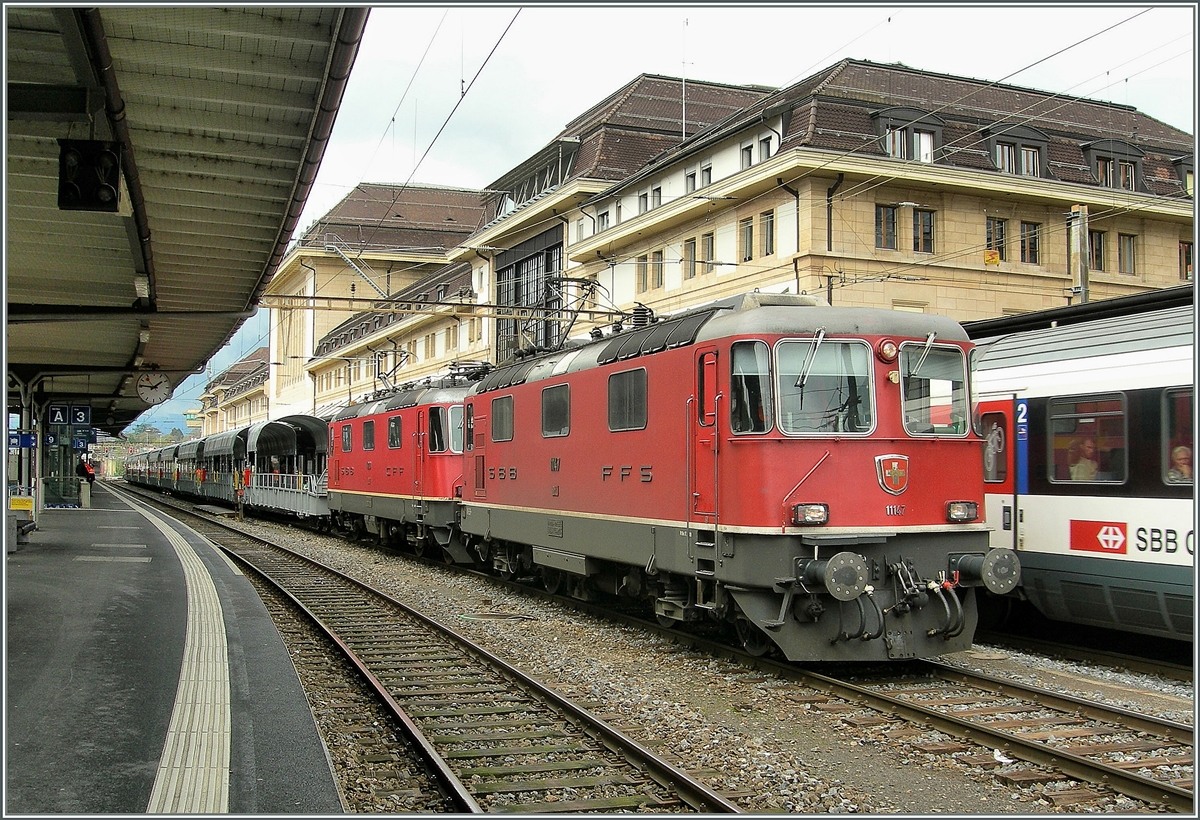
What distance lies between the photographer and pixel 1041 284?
32969mm

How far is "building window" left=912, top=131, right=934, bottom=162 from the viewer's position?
101ft

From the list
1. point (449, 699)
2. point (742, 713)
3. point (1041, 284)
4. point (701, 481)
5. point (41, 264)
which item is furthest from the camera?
point (1041, 284)

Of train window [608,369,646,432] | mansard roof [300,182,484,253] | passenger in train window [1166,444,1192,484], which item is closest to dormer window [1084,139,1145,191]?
passenger in train window [1166,444,1192,484]

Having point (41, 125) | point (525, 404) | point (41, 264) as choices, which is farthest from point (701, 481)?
point (41, 264)

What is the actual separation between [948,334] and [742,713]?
14.1 feet

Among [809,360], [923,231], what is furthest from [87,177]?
[923,231]

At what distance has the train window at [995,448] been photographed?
11.7m

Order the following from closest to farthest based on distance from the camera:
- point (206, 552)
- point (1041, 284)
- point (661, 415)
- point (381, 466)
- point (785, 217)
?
point (661, 415) → point (206, 552) → point (381, 466) → point (785, 217) → point (1041, 284)

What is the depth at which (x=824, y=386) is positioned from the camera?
31.6ft

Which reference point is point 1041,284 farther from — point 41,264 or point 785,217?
point 41,264

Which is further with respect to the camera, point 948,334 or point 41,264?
point 41,264

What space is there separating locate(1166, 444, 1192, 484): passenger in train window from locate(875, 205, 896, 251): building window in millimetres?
21583

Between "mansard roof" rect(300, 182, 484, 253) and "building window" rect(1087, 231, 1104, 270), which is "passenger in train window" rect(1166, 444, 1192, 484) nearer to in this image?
"building window" rect(1087, 231, 1104, 270)

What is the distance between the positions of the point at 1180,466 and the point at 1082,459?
3.70 feet
